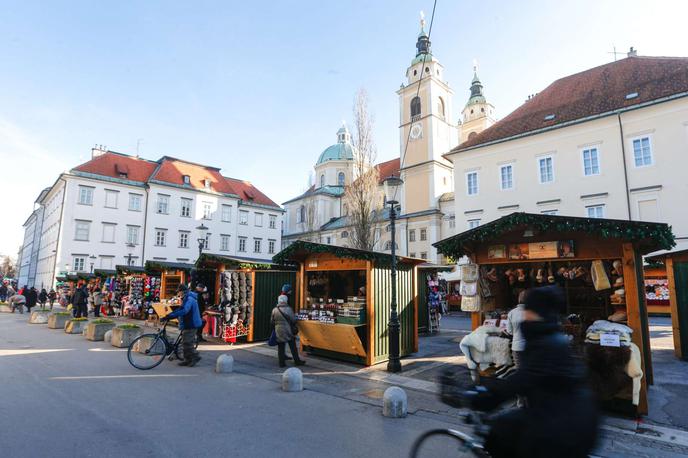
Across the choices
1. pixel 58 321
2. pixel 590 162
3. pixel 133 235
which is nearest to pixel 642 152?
pixel 590 162

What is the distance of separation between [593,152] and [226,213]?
131ft

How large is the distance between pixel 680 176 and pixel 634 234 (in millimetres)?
20585

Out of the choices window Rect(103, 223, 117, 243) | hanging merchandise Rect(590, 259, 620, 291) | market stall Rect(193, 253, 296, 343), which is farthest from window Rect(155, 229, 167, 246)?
hanging merchandise Rect(590, 259, 620, 291)

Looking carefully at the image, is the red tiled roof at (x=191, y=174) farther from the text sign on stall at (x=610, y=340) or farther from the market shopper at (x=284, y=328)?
the text sign on stall at (x=610, y=340)

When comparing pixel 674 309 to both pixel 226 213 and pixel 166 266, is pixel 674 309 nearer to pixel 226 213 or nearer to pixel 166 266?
pixel 166 266

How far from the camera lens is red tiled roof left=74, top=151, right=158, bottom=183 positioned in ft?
131

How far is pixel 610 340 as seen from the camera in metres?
6.48

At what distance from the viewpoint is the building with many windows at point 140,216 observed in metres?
37.9

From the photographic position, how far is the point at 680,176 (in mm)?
21828

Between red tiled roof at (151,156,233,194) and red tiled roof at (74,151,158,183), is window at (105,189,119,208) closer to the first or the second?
red tiled roof at (74,151,158,183)

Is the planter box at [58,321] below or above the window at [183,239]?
below

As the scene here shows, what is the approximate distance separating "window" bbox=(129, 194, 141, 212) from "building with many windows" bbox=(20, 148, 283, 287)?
0.32 feet

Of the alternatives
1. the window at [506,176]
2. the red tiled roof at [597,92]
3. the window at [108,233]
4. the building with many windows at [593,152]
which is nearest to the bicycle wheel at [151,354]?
the building with many windows at [593,152]

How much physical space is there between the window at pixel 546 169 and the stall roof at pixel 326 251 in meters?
19.8
